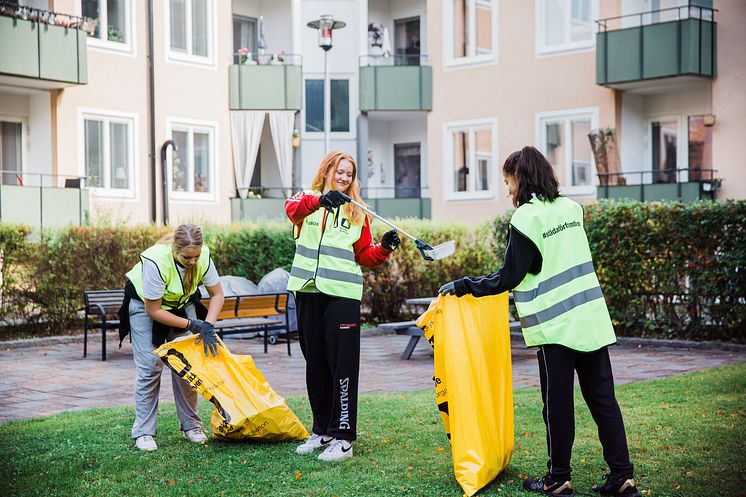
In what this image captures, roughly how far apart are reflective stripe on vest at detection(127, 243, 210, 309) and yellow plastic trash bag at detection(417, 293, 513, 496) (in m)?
1.75

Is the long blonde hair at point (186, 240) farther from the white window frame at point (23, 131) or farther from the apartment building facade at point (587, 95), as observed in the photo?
the apartment building facade at point (587, 95)

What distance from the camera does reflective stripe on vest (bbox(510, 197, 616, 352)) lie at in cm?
495

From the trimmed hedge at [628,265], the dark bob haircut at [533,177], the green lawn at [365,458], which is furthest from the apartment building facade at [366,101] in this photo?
the dark bob haircut at [533,177]

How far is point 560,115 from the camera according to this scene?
2317cm

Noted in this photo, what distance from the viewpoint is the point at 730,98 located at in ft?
67.6

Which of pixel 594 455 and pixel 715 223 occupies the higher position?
pixel 715 223

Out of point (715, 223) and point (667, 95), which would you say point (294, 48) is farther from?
point (715, 223)

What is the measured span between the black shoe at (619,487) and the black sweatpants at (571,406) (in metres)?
0.03

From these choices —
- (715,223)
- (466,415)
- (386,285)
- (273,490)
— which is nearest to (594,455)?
(466,415)

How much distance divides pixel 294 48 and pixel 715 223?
54.4 ft

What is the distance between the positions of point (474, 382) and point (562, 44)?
1915 cm

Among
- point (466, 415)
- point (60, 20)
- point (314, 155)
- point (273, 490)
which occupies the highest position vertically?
point (60, 20)

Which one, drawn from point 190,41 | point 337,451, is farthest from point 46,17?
point 337,451

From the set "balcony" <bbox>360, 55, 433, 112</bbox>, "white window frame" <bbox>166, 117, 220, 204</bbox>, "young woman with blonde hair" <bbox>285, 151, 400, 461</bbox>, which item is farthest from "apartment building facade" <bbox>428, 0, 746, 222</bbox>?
"young woman with blonde hair" <bbox>285, 151, 400, 461</bbox>
